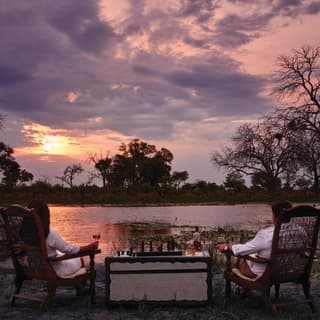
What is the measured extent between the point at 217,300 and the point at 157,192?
48575 millimetres

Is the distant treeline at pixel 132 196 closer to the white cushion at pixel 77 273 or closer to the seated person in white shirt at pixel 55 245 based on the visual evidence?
the white cushion at pixel 77 273

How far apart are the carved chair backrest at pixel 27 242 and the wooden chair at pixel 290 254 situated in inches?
83.8

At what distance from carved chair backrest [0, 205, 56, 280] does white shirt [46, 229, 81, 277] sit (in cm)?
13

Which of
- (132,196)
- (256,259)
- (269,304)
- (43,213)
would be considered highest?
(132,196)

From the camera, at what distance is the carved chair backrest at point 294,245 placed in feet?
20.7

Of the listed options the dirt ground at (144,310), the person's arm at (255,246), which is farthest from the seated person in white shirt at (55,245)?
the person's arm at (255,246)

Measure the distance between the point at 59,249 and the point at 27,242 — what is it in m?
0.37

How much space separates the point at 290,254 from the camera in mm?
6477

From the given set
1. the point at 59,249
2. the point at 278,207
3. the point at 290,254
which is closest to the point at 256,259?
the point at 290,254

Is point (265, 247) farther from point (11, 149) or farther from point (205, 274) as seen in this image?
point (11, 149)

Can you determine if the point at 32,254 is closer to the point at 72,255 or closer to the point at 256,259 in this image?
the point at 72,255

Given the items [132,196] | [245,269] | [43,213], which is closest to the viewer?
[43,213]

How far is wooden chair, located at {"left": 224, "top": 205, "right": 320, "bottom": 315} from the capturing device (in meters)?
6.32

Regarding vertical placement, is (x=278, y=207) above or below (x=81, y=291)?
above
